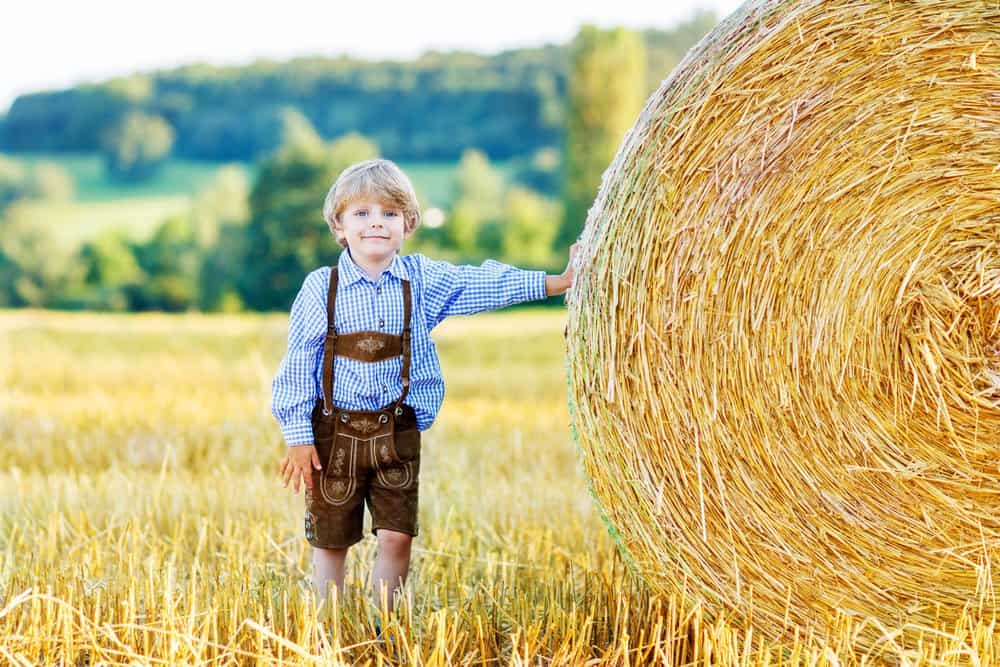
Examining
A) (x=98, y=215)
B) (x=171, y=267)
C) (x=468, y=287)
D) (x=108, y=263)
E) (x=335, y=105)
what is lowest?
(x=468, y=287)

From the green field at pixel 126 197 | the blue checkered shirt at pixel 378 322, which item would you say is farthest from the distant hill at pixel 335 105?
the blue checkered shirt at pixel 378 322

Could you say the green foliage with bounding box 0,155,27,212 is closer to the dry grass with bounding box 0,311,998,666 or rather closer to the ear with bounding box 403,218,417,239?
the dry grass with bounding box 0,311,998,666

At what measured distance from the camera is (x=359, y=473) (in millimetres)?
3812

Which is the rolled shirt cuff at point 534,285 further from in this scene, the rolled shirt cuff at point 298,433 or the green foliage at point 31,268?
the green foliage at point 31,268

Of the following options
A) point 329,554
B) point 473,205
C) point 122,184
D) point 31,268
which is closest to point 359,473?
point 329,554

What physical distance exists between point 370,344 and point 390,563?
2.52 feet

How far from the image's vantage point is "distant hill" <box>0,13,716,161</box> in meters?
52.8

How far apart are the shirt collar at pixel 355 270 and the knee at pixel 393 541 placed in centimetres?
86

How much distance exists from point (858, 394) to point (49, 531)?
313 centimetres

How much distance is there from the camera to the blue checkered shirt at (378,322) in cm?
375

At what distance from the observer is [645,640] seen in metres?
3.71

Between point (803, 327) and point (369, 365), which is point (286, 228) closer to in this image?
point (369, 365)

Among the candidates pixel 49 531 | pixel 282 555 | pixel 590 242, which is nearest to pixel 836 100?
pixel 590 242

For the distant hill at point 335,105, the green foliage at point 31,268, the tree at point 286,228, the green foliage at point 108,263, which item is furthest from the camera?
the distant hill at point 335,105
